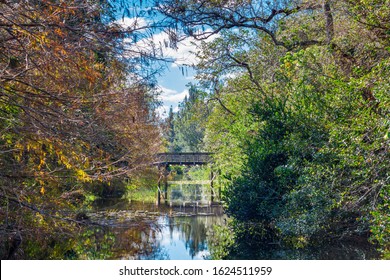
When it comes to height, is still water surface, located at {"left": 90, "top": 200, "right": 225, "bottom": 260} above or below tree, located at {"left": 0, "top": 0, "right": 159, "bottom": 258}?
below

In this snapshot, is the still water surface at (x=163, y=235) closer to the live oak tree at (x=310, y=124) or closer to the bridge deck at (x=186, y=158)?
the live oak tree at (x=310, y=124)

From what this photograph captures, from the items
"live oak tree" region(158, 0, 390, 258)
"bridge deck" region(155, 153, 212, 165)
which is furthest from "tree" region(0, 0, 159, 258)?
"bridge deck" region(155, 153, 212, 165)

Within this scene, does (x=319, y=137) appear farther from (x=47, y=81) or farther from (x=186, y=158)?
(x=186, y=158)

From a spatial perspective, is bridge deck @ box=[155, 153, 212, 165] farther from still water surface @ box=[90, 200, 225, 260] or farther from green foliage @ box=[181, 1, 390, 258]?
green foliage @ box=[181, 1, 390, 258]

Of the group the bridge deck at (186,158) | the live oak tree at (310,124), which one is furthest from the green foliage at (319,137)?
the bridge deck at (186,158)

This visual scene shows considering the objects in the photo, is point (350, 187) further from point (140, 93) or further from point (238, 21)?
point (238, 21)

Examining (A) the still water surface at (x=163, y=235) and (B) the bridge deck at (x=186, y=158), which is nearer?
(A) the still water surface at (x=163, y=235)

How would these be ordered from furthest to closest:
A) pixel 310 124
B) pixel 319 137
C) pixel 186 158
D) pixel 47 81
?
pixel 186 158 → pixel 310 124 → pixel 319 137 → pixel 47 81

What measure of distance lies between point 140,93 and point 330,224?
15.4ft

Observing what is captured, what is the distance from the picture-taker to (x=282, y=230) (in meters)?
8.86

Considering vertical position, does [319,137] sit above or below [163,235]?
above

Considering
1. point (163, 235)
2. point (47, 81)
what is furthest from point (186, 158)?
point (47, 81)

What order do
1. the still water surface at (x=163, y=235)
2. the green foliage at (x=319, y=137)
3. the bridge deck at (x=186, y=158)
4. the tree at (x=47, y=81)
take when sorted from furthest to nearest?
1. the bridge deck at (x=186, y=158)
2. the still water surface at (x=163, y=235)
3. the green foliage at (x=319, y=137)
4. the tree at (x=47, y=81)
